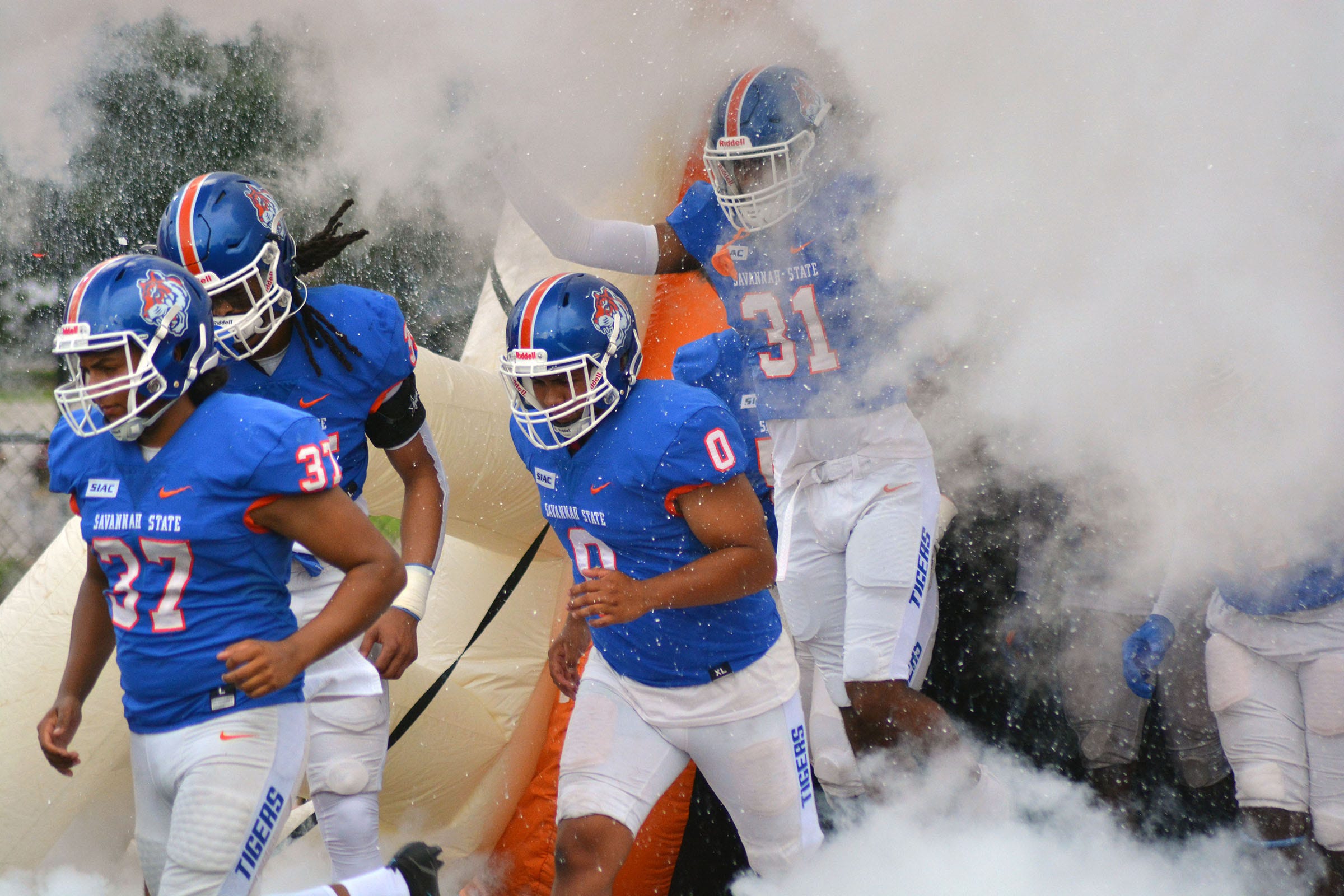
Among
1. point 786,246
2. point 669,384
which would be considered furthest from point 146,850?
point 786,246

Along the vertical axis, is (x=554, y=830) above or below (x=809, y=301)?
below

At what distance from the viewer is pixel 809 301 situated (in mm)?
3350

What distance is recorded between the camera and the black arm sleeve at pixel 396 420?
10.3 ft

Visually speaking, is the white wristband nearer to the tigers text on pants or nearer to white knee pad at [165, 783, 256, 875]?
the tigers text on pants

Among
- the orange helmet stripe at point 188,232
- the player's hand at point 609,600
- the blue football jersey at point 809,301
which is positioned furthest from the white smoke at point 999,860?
the orange helmet stripe at point 188,232

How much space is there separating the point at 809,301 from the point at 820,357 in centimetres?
15

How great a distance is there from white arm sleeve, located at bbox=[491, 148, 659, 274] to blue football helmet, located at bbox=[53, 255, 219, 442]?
1.04 m

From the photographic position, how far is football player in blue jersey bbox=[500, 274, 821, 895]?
2.72 m

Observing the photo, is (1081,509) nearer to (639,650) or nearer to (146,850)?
(639,650)

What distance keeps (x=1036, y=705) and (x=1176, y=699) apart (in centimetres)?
47

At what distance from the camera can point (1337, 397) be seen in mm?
2611

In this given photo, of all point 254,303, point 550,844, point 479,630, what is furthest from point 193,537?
point 550,844

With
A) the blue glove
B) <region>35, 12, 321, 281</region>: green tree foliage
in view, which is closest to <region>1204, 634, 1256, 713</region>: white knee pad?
the blue glove

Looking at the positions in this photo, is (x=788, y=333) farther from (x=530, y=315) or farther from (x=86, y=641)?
(x=86, y=641)
